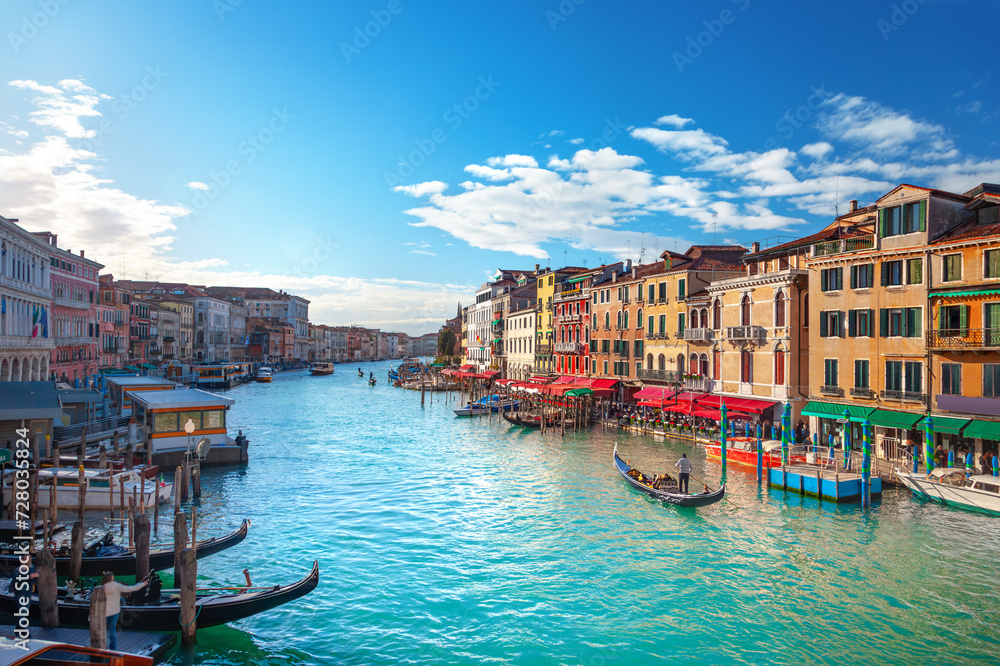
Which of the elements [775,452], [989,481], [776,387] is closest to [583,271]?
[776,387]

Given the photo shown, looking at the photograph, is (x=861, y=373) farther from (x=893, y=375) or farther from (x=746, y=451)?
(x=746, y=451)

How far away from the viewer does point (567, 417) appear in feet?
140

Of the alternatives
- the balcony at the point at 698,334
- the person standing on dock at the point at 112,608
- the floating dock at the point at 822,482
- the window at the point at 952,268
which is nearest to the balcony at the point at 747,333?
the balcony at the point at 698,334

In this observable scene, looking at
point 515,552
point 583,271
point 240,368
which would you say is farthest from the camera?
point 240,368

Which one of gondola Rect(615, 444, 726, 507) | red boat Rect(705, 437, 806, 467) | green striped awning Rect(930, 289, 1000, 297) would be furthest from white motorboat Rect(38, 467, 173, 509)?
green striped awning Rect(930, 289, 1000, 297)

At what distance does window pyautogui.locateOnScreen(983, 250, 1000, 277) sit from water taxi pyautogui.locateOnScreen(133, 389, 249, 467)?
94.8 feet

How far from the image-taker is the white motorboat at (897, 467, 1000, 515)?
1836 centimetres

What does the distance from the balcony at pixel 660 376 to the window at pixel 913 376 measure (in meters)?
14.7

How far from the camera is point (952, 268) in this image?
849 inches

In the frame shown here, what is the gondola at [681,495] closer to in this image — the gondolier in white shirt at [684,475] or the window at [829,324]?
the gondolier in white shirt at [684,475]

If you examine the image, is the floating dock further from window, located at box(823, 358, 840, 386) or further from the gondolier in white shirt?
window, located at box(823, 358, 840, 386)

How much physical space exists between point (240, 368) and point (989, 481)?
88832 millimetres

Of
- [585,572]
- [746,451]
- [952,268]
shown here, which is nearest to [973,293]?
[952,268]

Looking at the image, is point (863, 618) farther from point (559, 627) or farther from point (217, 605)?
point (217, 605)
